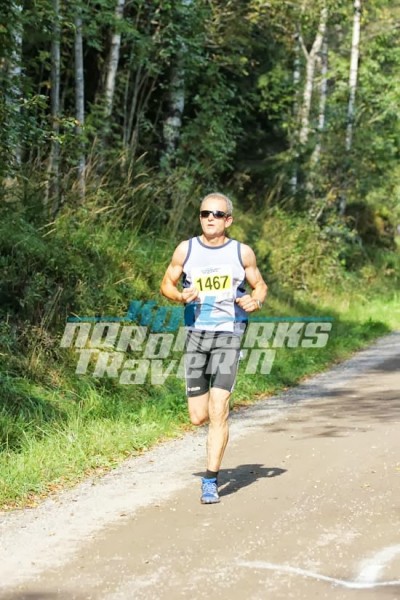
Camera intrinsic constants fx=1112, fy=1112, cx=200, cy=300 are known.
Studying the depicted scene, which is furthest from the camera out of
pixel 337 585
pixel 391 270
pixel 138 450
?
pixel 391 270

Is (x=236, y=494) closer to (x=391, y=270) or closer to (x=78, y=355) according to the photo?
(x=78, y=355)

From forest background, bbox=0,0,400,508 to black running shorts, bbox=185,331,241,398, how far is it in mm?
1450

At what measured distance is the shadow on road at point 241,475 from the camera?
27.1 ft

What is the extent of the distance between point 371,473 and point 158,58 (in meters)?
13.5

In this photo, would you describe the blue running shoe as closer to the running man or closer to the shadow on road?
the running man

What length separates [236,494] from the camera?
8.02 metres

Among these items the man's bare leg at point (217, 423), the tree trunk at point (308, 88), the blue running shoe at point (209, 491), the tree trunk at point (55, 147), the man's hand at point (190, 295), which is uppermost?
the tree trunk at point (308, 88)

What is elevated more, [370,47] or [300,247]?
[370,47]

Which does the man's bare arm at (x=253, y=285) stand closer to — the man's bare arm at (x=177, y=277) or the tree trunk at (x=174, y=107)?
the man's bare arm at (x=177, y=277)

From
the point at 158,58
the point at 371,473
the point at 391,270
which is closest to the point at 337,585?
the point at 371,473

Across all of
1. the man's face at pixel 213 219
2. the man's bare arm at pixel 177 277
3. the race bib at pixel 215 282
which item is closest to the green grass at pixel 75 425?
the man's bare arm at pixel 177 277

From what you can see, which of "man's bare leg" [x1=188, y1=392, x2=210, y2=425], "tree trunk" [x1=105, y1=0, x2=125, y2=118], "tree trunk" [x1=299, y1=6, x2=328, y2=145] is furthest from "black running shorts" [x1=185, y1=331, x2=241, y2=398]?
"tree trunk" [x1=299, y1=6, x2=328, y2=145]

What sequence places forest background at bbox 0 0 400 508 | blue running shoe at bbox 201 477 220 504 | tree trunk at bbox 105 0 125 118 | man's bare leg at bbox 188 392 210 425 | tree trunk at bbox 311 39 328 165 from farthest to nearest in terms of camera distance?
tree trunk at bbox 311 39 328 165
tree trunk at bbox 105 0 125 118
forest background at bbox 0 0 400 508
man's bare leg at bbox 188 392 210 425
blue running shoe at bbox 201 477 220 504

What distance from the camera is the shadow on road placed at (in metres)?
8.27
